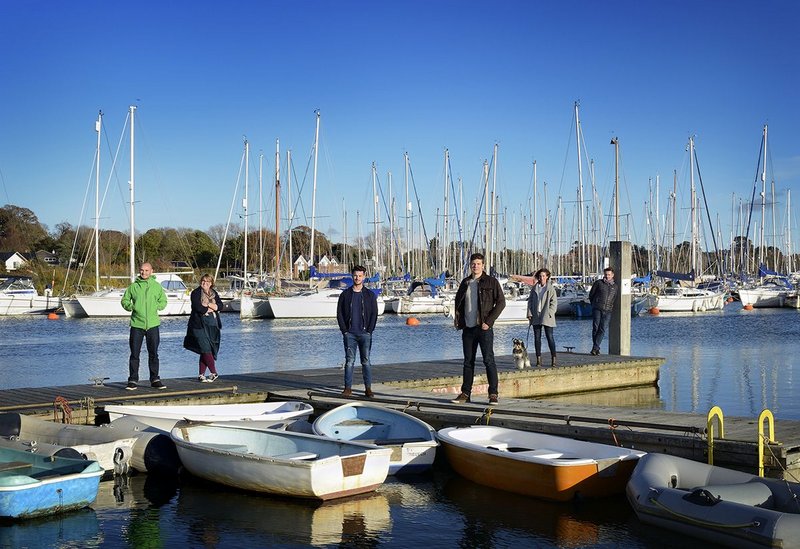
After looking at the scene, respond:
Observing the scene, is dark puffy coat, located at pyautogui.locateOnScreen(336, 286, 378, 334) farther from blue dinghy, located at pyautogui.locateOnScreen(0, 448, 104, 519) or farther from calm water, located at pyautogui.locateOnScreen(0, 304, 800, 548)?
blue dinghy, located at pyautogui.locateOnScreen(0, 448, 104, 519)

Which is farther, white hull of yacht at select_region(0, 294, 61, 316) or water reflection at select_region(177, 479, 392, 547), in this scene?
white hull of yacht at select_region(0, 294, 61, 316)

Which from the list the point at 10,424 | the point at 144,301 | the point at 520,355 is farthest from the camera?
the point at 520,355

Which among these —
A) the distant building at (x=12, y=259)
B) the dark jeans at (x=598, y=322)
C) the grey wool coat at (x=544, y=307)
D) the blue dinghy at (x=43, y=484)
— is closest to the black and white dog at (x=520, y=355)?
the grey wool coat at (x=544, y=307)

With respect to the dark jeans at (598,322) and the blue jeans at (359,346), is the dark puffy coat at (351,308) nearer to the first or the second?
the blue jeans at (359,346)

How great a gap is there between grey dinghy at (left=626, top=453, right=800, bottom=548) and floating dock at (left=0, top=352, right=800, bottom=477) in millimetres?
934

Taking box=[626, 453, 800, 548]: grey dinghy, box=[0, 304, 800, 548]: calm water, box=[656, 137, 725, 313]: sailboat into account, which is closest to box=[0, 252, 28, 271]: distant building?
box=[0, 304, 800, 548]: calm water

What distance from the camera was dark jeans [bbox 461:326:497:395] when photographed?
1205 cm

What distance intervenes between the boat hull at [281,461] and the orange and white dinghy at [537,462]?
114cm

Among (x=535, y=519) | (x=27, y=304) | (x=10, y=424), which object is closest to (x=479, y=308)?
(x=535, y=519)

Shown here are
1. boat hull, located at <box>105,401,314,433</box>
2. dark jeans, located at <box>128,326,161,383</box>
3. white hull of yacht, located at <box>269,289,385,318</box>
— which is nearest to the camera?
boat hull, located at <box>105,401,314,433</box>

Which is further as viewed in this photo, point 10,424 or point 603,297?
point 603,297

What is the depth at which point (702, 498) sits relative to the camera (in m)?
7.73

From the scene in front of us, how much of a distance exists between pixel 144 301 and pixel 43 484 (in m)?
5.42

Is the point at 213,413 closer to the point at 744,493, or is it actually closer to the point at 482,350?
the point at 482,350
